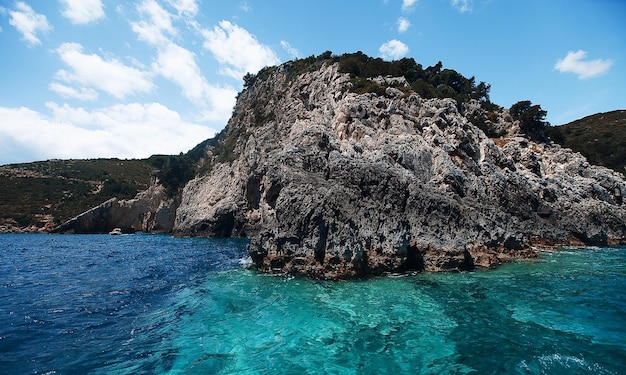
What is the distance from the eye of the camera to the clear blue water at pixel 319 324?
10.0 meters

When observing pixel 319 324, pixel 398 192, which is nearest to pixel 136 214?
pixel 398 192

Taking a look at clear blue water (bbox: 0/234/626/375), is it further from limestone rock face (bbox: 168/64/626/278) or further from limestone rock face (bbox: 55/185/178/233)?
limestone rock face (bbox: 55/185/178/233)

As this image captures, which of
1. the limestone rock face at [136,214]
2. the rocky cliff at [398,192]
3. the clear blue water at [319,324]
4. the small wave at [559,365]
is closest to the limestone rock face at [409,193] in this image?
the rocky cliff at [398,192]

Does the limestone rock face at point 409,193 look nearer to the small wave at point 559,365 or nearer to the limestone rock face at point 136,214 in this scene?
the small wave at point 559,365

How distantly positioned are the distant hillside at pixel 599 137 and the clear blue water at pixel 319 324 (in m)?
49.1

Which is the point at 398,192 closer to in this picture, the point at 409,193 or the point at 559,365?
the point at 409,193

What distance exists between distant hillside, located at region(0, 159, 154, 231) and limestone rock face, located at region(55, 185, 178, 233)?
8.89 meters

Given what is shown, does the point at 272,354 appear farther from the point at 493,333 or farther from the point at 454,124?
the point at 454,124

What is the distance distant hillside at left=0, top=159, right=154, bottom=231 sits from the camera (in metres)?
74.2

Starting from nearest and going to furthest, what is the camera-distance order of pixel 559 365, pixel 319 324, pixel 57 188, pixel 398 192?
pixel 559 365, pixel 319 324, pixel 398 192, pixel 57 188

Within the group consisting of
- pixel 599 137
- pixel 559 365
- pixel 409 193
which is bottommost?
pixel 559 365

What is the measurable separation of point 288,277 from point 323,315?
21.9ft

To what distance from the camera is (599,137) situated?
83562 millimetres

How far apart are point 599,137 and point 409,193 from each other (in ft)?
293
